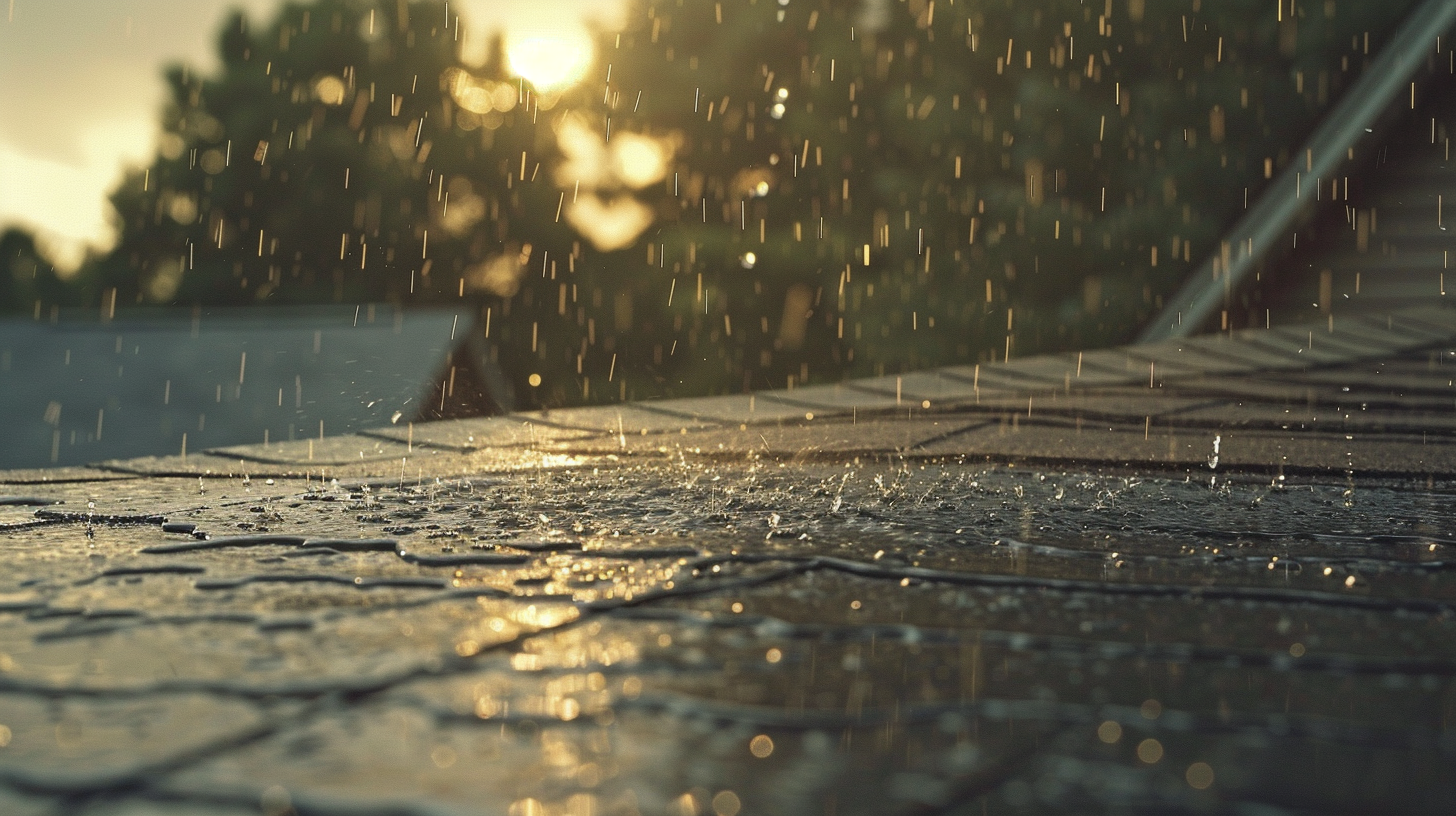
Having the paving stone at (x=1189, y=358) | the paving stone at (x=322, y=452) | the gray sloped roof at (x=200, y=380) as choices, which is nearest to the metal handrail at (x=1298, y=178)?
the paving stone at (x=1189, y=358)

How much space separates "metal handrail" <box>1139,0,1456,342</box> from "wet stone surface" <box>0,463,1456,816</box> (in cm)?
496

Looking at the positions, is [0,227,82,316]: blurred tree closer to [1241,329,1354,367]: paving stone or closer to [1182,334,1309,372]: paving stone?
[1182,334,1309,372]: paving stone

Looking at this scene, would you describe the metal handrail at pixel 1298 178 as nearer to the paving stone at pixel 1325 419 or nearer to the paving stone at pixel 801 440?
the paving stone at pixel 1325 419

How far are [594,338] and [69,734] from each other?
14.2 m

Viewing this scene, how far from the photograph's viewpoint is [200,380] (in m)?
5.65

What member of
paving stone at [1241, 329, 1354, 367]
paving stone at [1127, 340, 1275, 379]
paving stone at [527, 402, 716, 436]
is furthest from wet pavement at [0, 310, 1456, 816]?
paving stone at [1241, 329, 1354, 367]

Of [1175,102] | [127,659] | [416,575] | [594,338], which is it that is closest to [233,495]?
[416,575]

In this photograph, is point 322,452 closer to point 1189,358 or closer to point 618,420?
point 618,420

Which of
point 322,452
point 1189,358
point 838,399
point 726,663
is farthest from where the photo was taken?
point 1189,358

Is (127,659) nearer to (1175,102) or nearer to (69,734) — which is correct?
(69,734)

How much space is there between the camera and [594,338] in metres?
15.0

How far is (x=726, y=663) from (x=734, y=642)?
7cm

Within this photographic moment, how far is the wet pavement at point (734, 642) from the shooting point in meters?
0.81

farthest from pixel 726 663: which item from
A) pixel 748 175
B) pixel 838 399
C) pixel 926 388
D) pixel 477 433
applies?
pixel 748 175
